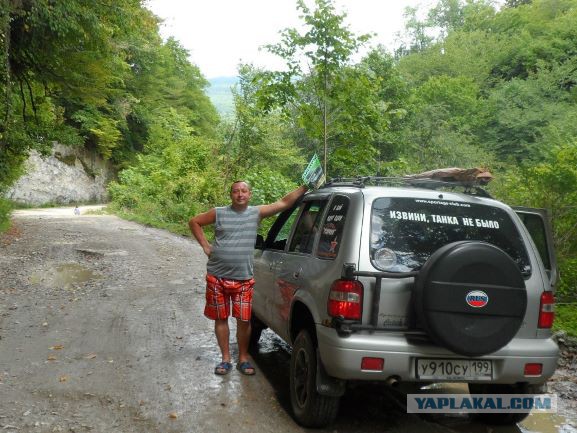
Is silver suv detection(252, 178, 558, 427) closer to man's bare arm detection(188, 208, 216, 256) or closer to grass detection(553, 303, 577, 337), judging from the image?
man's bare arm detection(188, 208, 216, 256)

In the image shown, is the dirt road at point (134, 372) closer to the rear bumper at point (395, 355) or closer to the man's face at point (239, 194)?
the rear bumper at point (395, 355)

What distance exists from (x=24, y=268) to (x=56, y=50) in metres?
5.93

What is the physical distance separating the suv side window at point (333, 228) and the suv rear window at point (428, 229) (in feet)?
0.83

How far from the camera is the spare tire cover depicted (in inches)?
122

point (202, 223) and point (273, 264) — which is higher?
point (202, 223)

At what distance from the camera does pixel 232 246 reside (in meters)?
4.67

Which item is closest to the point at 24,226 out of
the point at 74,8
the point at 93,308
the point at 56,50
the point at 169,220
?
the point at 169,220

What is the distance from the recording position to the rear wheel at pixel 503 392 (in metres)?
3.59

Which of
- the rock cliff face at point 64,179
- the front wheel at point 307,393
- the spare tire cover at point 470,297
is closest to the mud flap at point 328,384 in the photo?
the front wheel at point 307,393

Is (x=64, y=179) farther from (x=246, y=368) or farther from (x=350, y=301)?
(x=350, y=301)

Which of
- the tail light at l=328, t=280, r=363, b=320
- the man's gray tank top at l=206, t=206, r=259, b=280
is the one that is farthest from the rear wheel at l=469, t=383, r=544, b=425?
the man's gray tank top at l=206, t=206, r=259, b=280

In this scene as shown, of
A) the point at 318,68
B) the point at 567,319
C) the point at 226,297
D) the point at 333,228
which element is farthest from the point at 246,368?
the point at 318,68

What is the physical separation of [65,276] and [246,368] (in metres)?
6.97

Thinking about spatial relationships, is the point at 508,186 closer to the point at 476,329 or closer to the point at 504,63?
the point at 476,329
